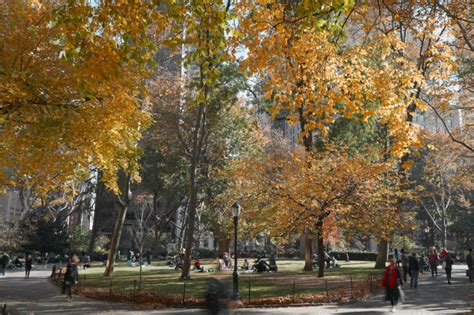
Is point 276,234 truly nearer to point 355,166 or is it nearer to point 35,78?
point 355,166

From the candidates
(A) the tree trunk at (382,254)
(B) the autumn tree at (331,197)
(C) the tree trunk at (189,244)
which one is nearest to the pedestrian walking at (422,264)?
(A) the tree trunk at (382,254)

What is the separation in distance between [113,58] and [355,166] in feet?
49.2

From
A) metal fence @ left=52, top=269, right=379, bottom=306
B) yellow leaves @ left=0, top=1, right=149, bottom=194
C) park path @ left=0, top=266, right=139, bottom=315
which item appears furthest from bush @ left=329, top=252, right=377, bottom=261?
yellow leaves @ left=0, top=1, right=149, bottom=194

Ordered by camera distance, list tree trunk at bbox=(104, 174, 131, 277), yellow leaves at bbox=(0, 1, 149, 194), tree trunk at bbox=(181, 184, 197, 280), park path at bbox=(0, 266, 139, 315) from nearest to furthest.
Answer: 1. yellow leaves at bbox=(0, 1, 149, 194)
2. park path at bbox=(0, 266, 139, 315)
3. tree trunk at bbox=(181, 184, 197, 280)
4. tree trunk at bbox=(104, 174, 131, 277)

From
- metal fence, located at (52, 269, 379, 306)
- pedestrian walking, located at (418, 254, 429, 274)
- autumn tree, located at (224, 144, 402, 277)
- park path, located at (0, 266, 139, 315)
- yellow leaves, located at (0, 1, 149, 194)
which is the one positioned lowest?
park path, located at (0, 266, 139, 315)

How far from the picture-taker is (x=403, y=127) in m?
10.7

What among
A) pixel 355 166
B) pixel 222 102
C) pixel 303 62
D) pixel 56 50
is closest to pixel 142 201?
pixel 222 102

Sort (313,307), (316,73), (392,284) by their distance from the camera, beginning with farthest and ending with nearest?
(313,307) → (392,284) → (316,73)

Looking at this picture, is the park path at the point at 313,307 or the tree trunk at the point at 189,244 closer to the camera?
the park path at the point at 313,307

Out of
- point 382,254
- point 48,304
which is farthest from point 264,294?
point 382,254

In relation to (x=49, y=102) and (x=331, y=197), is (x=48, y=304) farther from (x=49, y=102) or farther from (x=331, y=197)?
(x=331, y=197)

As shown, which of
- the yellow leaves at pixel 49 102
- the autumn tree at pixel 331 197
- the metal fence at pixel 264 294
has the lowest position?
the metal fence at pixel 264 294

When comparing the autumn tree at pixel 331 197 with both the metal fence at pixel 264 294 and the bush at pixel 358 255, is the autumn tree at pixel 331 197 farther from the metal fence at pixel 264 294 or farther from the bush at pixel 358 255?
the bush at pixel 358 255

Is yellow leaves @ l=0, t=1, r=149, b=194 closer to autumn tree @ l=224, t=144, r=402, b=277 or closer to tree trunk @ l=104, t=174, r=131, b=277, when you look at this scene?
autumn tree @ l=224, t=144, r=402, b=277
